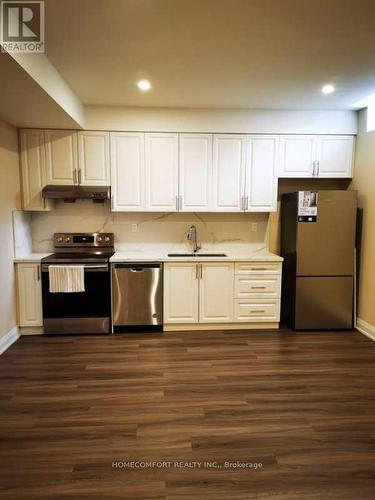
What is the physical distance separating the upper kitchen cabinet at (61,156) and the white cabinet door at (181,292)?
158cm

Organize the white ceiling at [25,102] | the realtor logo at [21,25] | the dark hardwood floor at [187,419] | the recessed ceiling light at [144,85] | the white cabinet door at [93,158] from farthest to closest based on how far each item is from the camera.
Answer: the white cabinet door at [93,158]
the recessed ceiling light at [144,85]
the white ceiling at [25,102]
the realtor logo at [21,25]
the dark hardwood floor at [187,419]

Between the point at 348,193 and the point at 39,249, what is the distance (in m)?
3.83

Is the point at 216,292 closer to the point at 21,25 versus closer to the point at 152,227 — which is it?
the point at 152,227

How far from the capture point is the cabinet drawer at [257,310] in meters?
3.86

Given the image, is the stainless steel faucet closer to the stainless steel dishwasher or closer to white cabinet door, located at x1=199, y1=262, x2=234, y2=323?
white cabinet door, located at x1=199, y1=262, x2=234, y2=323

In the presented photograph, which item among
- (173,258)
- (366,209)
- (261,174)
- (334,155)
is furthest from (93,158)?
(366,209)

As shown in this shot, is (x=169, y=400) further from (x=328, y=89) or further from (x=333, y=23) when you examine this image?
(x=328, y=89)

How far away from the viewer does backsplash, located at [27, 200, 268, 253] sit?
4.11 meters

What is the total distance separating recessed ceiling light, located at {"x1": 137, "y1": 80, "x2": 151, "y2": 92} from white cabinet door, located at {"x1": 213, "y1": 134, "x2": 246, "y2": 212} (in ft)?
3.42

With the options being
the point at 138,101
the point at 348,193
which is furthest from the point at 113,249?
the point at 348,193

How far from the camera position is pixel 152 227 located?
14.0 feet

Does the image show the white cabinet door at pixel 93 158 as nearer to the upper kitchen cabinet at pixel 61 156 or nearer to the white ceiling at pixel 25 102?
the upper kitchen cabinet at pixel 61 156

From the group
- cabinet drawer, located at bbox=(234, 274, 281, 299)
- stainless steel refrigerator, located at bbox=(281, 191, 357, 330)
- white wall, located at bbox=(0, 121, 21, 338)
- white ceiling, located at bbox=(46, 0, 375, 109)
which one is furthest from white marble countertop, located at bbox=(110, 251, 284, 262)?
white ceiling, located at bbox=(46, 0, 375, 109)

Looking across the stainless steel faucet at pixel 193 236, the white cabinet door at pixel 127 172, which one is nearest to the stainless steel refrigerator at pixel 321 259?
the stainless steel faucet at pixel 193 236
